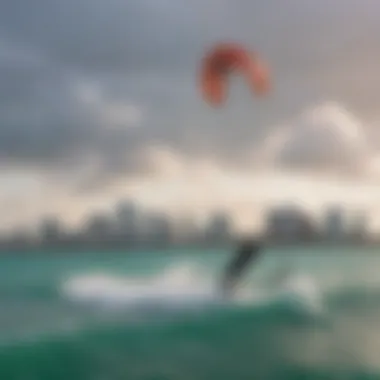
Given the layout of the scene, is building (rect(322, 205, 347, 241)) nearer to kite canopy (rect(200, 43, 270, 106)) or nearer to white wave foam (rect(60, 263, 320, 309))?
white wave foam (rect(60, 263, 320, 309))

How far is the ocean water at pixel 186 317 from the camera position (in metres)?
1.28

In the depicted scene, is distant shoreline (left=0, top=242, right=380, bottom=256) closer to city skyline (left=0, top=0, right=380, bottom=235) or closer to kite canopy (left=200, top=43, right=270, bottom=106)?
city skyline (left=0, top=0, right=380, bottom=235)

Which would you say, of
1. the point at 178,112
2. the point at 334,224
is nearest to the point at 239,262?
the point at 334,224

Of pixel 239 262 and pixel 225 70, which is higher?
pixel 225 70

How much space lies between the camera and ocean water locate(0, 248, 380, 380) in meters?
1.28

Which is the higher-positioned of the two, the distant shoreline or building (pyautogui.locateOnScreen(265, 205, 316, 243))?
building (pyautogui.locateOnScreen(265, 205, 316, 243))

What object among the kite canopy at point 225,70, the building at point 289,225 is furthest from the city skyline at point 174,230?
the kite canopy at point 225,70

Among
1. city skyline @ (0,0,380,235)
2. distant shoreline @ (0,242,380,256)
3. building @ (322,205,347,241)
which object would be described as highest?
city skyline @ (0,0,380,235)

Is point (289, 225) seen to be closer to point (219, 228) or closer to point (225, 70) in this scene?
point (219, 228)

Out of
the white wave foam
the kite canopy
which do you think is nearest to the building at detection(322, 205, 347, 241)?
the white wave foam

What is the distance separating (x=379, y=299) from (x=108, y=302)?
1.75ft

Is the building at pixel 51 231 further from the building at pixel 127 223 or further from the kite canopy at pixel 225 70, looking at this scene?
the kite canopy at pixel 225 70

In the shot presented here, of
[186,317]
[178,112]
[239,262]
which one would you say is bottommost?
[186,317]

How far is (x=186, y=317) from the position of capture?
1302mm
